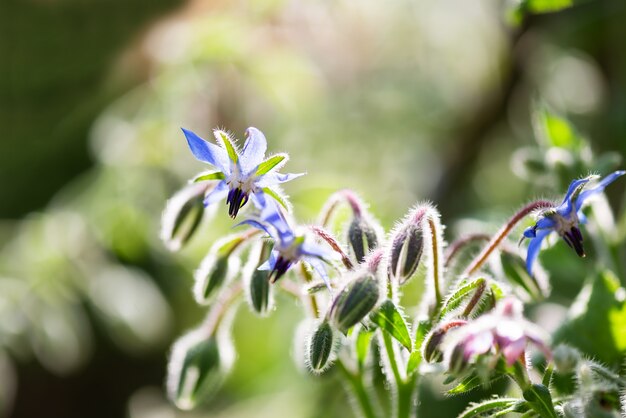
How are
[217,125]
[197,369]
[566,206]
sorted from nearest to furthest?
[566,206] → [197,369] → [217,125]

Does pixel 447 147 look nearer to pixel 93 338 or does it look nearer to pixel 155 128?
pixel 155 128

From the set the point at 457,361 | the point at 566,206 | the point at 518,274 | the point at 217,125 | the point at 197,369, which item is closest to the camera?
the point at 457,361

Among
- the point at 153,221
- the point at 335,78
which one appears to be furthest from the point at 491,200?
the point at 153,221

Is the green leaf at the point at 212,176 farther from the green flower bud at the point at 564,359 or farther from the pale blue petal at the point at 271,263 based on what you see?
the green flower bud at the point at 564,359

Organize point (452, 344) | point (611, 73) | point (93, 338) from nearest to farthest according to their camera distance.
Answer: point (452, 344)
point (611, 73)
point (93, 338)

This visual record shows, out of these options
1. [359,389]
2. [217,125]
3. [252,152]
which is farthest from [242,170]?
[217,125]

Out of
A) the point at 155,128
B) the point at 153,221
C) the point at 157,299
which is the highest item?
the point at 155,128

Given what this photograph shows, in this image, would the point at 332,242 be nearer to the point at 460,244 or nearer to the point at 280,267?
the point at 280,267

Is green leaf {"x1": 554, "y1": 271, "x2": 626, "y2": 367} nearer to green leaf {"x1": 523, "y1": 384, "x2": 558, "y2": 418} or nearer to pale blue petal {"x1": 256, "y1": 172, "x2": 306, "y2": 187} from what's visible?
green leaf {"x1": 523, "y1": 384, "x2": 558, "y2": 418}
